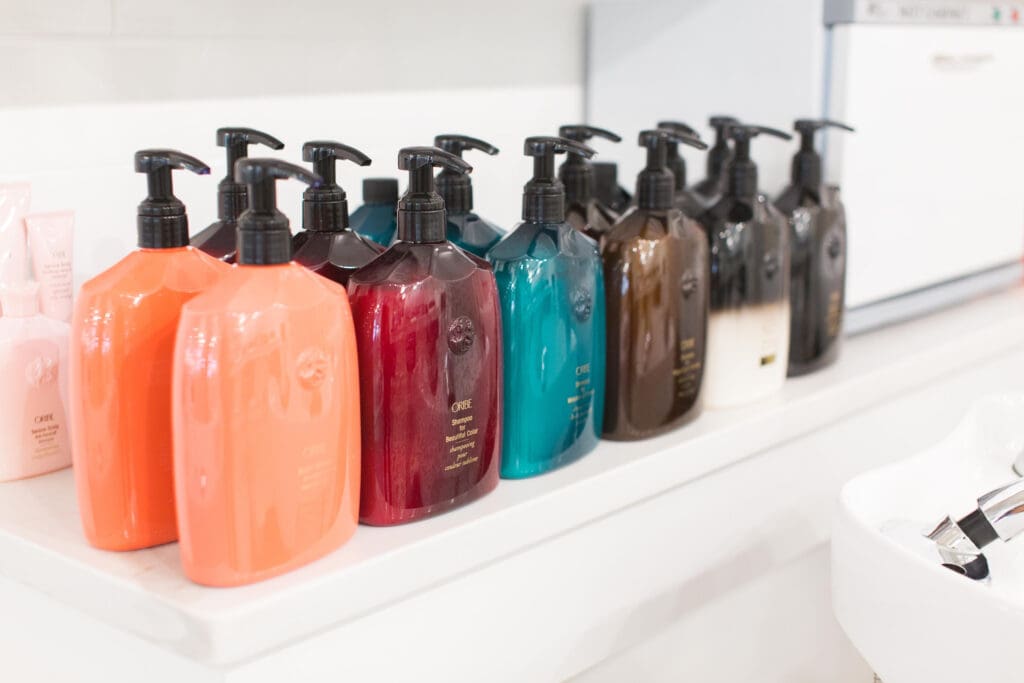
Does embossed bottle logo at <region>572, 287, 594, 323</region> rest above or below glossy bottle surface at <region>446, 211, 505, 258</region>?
below

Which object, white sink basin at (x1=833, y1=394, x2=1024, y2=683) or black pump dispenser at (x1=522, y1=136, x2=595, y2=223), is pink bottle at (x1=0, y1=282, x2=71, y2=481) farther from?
white sink basin at (x1=833, y1=394, x2=1024, y2=683)

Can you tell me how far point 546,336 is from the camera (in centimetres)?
83

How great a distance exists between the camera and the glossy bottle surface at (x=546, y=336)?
2.69ft

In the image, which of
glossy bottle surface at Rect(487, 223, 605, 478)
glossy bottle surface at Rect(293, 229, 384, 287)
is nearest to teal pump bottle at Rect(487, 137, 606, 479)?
glossy bottle surface at Rect(487, 223, 605, 478)

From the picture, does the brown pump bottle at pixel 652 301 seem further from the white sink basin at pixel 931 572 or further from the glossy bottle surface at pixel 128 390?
the glossy bottle surface at pixel 128 390

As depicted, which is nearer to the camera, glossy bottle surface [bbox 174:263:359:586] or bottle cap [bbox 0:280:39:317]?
glossy bottle surface [bbox 174:263:359:586]

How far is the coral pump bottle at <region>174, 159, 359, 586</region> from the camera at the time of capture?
0.63 meters

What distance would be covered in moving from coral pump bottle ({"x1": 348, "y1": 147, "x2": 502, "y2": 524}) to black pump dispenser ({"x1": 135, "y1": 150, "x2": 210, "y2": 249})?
119mm

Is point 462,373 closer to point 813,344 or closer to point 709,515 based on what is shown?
point 709,515

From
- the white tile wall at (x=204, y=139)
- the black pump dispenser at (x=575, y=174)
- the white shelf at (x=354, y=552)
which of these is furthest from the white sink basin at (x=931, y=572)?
the white tile wall at (x=204, y=139)

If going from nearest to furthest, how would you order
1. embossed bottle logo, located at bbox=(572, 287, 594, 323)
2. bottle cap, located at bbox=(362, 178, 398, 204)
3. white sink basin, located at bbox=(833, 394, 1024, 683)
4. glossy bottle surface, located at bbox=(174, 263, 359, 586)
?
glossy bottle surface, located at bbox=(174, 263, 359, 586) < white sink basin, located at bbox=(833, 394, 1024, 683) < embossed bottle logo, located at bbox=(572, 287, 594, 323) < bottle cap, located at bbox=(362, 178, 398, 204)

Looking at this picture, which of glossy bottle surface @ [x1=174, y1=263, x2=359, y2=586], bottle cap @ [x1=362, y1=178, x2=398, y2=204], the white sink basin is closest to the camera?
glossy bottle surface @ [x1=174, y1=263, x2=359, y2=586]

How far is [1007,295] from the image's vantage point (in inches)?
61.8

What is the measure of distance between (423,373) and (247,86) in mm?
441
